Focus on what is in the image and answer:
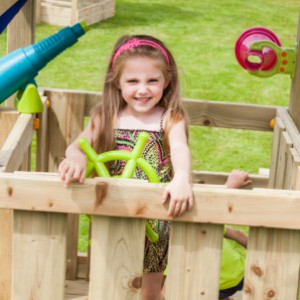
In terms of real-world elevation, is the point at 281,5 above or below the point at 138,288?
above

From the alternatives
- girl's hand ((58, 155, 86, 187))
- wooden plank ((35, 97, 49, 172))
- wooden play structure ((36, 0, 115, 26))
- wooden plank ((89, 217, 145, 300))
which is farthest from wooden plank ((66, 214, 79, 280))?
wooden play structure ((36, 0, 115, 26))

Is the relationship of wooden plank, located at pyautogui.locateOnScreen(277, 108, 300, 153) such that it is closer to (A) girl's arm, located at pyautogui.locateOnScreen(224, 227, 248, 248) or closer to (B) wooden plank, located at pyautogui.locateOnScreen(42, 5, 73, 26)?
(A) girl's arm, located at pyautogui.locateOnScreen(224, 227, 248, 248)

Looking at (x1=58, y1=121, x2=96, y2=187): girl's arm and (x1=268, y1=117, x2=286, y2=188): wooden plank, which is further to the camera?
(x1=268, y1=117, x2=286, y2=188): wooden plank

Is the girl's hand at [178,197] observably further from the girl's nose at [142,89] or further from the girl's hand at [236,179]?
the girl's hand at [236,179]

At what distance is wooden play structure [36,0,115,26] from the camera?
33.3ft

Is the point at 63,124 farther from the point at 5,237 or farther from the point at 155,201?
the point at 155,201

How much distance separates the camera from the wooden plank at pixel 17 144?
2617mm

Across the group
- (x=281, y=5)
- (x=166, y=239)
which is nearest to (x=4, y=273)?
(x=166, y=239)

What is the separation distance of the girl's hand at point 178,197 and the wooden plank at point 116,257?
0.11m

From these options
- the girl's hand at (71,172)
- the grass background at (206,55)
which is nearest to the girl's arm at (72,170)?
the girl's hand at (71,172)

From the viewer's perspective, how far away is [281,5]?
43.8 ft

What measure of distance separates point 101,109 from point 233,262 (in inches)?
38.7

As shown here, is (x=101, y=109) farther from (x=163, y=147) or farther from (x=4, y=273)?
(x=4, y=273)

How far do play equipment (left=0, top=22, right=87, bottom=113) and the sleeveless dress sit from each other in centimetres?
47
